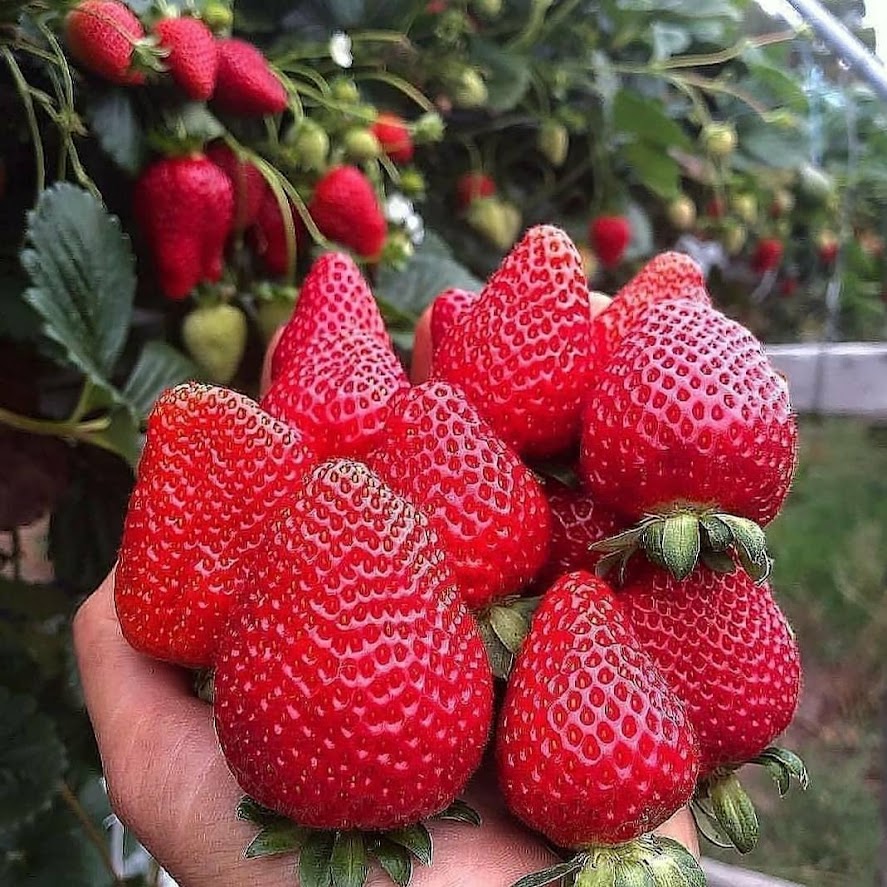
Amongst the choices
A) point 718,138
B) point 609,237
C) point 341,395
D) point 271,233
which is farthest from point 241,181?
point 718,138

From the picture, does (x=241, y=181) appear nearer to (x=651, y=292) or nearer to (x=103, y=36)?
(x=103, y=36)

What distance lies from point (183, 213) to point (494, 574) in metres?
0.41

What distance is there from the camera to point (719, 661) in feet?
1.63

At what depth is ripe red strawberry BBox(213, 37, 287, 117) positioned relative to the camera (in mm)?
747


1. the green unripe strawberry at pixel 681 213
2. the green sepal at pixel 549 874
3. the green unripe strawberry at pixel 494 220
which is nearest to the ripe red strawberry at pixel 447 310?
the green sepal at pixel 549 874

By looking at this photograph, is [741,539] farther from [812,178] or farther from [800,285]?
[800,285]

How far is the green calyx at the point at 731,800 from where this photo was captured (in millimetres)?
506

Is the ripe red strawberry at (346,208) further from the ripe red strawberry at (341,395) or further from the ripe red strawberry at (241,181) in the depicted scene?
the ripe red strawberry at (341,395)

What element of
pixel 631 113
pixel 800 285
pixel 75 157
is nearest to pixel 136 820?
pixel 75 157

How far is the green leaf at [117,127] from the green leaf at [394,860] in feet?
1.70

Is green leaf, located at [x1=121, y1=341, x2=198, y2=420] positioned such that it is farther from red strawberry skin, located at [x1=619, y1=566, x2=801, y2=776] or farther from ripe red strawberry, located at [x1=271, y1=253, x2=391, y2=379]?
red strawberry skin, located at [x1=619, y1=566, x2=801, y2=776]

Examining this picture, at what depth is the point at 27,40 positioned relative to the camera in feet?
2.20

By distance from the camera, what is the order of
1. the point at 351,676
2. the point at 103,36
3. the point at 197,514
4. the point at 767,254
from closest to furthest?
the point at 351,676 → the point at 197,514 → the point at 103,36 → the point at 767,254

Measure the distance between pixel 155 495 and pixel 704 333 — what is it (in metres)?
0.30
